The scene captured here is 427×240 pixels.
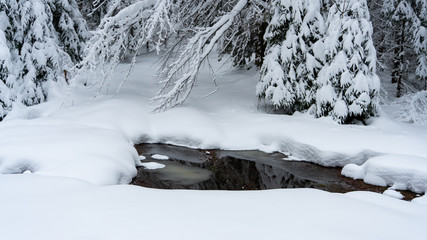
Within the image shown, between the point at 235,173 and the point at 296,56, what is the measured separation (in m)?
4.95

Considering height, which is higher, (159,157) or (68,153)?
(68,153)

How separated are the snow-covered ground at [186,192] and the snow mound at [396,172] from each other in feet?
0.07

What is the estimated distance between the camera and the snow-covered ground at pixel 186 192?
3.62 m

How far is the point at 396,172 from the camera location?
714 centimetres

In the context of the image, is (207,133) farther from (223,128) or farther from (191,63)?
(191,63)

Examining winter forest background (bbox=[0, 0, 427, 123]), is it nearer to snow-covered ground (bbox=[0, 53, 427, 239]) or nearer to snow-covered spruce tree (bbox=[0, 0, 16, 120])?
snow-covered spruce tree (bbox=[0, 0, 16, 120])

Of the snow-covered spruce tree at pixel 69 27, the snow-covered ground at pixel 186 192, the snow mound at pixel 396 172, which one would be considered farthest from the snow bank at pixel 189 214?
the snow-covered spruce tree at pixel 69 27

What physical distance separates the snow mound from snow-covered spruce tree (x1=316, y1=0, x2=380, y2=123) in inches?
103

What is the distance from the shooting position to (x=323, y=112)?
10.6m

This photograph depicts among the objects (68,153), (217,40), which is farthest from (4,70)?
(217,40)

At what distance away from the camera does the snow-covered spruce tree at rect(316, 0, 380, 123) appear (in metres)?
9.93

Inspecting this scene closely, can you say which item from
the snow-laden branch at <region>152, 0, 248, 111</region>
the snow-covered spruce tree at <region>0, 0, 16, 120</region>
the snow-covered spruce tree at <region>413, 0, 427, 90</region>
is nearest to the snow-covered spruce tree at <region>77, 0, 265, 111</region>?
the snow-laden branch at <region>152, 0, 248, 111</region>

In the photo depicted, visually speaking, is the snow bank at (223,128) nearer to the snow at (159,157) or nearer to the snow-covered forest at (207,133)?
the snow-covered forest at (207,133)

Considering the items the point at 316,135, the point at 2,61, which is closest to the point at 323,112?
the point at 316,135
